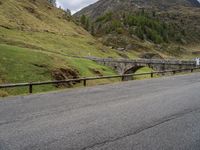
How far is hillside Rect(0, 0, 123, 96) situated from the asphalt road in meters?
9.75

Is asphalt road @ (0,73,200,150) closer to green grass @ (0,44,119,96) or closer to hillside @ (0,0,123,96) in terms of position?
hillside @ (0,0,123,96)

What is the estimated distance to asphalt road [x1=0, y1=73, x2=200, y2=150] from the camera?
877 cm

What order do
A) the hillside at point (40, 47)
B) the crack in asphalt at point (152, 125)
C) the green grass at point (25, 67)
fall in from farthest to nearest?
the hillside at point (40, 47) → the green grass at point (25, 67) → the crack in asphalt at point (152, 125)

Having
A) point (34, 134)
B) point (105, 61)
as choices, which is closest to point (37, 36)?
point (105, 61)

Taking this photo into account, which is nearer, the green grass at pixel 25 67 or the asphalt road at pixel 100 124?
the asphalt road at pixel 100 124

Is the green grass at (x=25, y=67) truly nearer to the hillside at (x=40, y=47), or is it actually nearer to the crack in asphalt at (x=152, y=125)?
the hillside at (x=40, y=47)

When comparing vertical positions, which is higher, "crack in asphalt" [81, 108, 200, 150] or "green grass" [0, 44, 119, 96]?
"green grass" [0, 44, 119, 96]

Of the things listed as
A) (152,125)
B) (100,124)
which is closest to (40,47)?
(100,124)

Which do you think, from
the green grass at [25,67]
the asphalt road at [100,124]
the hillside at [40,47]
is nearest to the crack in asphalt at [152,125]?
the asphalt road at [100,124]

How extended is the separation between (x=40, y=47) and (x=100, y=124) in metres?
65.3

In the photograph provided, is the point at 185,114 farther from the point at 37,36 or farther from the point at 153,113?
the point at 37,36

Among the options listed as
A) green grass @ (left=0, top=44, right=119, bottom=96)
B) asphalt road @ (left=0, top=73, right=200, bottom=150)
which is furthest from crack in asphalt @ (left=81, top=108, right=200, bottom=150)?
green grass @ (left=0, top=44, right=119, bottom=96)

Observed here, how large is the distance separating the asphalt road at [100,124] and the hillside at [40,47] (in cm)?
975

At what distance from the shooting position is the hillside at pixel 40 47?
37.1 meters
